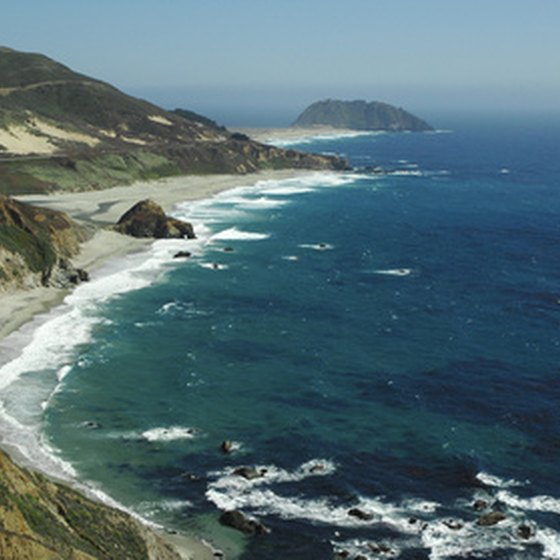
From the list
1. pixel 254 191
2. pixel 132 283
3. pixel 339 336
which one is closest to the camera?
pixel 339 336

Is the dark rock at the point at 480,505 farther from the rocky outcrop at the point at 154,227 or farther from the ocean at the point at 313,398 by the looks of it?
the rocky outcrop at the point at 154,227

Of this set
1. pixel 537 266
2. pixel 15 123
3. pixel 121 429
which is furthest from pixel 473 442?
pixel 15 123

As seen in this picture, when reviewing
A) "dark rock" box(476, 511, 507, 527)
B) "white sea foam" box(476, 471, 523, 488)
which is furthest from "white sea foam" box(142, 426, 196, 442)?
"dark rock" box(476, 511, 507, 527)

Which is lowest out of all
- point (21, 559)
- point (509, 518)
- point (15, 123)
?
point (509, 518)

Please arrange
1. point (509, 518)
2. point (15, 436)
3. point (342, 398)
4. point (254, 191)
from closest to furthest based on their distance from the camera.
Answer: point (509, 518) → point (15, 436) → point (342, 398) → point (254, 191)

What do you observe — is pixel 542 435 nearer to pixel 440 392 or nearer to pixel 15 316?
pixel 440 392

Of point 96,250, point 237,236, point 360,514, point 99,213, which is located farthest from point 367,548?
point 99,213

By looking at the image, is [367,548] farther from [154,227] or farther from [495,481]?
[154,227]
